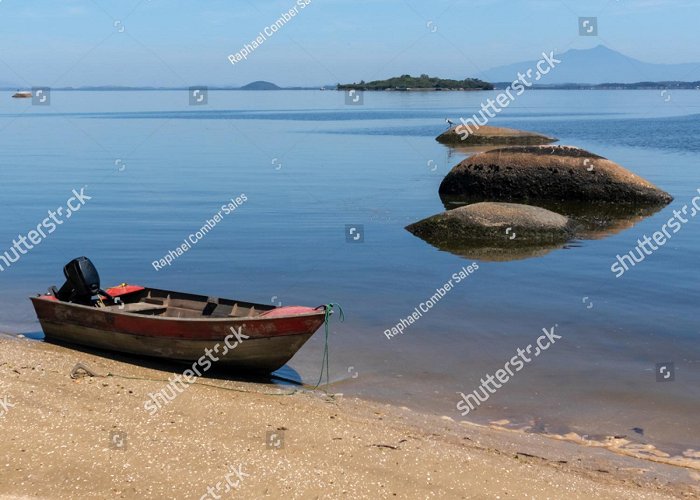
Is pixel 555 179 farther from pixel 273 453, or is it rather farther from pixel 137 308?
pixel 273 453

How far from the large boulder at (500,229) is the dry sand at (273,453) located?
11.7 m

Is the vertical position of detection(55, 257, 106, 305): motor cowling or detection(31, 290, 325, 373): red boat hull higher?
detection(55, 257, 106, 305): motor cowling

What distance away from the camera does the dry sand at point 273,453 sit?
8.80m

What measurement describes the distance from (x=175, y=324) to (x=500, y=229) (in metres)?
12.4

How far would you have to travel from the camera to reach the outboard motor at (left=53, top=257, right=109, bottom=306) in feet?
47.0

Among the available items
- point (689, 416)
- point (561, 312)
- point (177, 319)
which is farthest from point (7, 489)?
point (561, 312)

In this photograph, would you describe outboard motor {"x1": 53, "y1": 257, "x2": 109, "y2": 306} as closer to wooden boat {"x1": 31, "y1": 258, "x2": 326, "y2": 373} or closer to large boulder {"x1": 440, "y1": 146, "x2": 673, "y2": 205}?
wooden boat {"x1": 31, "y1": 258, "x2": 326, "y2": 373}

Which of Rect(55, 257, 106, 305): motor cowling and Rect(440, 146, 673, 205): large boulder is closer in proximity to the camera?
Rect(55, 257, 106, 305): motor cowling

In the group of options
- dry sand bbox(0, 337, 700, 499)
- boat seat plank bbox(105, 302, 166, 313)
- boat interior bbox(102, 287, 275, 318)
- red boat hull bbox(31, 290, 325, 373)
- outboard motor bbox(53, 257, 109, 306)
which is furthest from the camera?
outboard motor bbox(53, 257, 109, 306)

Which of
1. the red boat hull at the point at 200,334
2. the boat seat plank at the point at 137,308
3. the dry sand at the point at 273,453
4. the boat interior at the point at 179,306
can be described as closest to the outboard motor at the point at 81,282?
the boat interior at the point at 179,306

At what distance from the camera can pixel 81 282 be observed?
566 inches

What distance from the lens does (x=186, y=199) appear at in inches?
1294

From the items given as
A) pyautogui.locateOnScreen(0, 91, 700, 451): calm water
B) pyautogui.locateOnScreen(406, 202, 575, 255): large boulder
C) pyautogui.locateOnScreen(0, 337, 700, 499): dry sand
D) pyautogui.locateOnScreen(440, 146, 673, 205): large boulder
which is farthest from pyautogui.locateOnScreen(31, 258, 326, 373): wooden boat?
pyautogui.locateOnScreen(440, 146, 673, 205): large boulder

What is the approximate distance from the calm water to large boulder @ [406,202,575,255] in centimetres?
74
